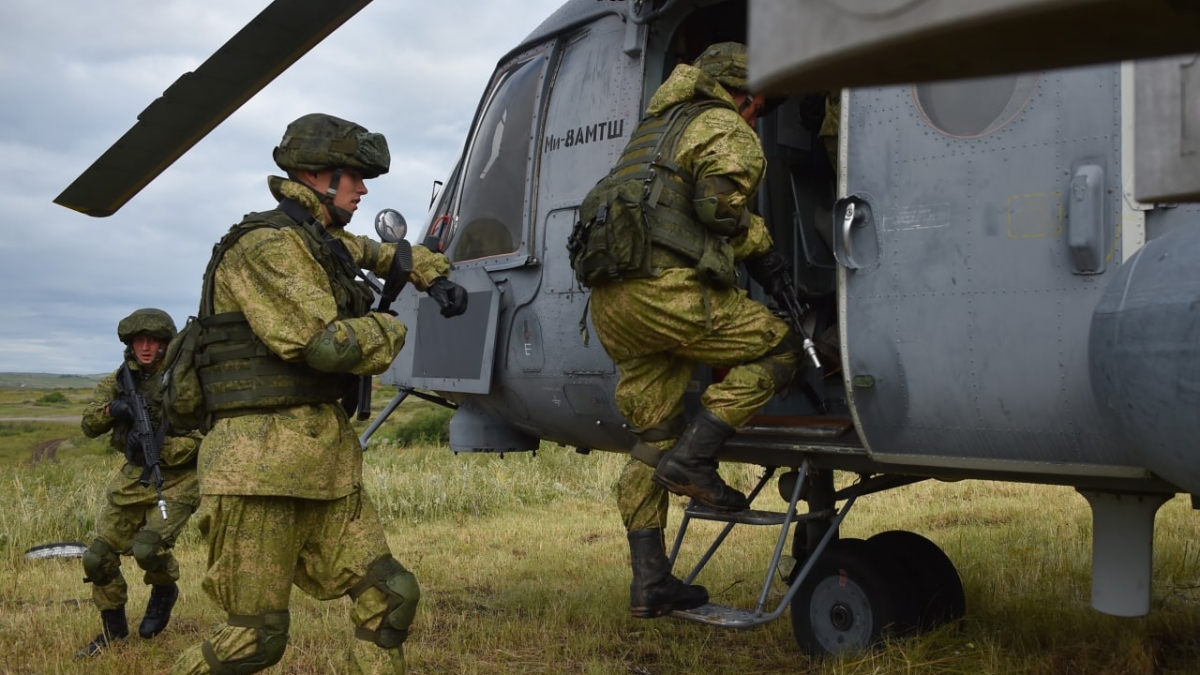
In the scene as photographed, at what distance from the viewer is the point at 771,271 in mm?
4344

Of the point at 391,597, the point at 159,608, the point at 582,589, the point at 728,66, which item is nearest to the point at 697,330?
the point at 728,66

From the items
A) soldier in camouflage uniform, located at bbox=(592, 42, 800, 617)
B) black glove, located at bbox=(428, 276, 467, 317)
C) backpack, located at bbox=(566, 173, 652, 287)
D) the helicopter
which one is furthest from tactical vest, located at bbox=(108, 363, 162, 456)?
backpack, located at bbox=(566, 173, 652, 287)

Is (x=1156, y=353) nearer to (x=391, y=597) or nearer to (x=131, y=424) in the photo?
(x=391, y=597)

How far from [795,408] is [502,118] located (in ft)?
7.08

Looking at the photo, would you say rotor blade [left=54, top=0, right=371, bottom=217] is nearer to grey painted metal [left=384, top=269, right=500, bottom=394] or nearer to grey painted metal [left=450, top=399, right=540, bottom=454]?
grey painted metal [left=384, top=269, right=500, bottom=394]

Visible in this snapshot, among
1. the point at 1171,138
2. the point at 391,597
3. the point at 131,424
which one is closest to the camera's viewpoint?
the point at 1171,138

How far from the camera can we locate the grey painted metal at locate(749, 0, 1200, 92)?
850 millimetres


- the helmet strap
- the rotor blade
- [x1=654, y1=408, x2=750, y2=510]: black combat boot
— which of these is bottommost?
[x1=654, y1=408, x2=750, y2=510]: black combat boot

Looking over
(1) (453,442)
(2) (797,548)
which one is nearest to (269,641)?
(1) (453,442)

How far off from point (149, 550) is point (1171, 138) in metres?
5.37

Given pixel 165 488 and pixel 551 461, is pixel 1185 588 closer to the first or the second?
pixel 165 488

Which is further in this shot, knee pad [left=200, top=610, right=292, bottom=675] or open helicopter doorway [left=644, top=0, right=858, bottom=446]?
open helicopter doorway [left=644, top=0, right=858, bottom=446]

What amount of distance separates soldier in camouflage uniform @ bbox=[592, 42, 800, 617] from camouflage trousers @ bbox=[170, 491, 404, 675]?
1050 millimetres

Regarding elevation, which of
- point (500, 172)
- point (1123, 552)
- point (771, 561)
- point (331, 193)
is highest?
point (500, 172)
